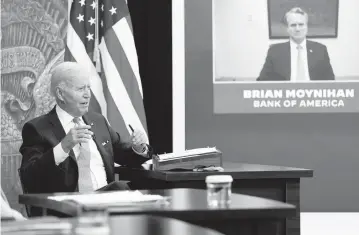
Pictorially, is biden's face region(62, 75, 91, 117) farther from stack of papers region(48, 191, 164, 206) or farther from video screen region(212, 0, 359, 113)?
video screen region(212, 0, 359, 113)

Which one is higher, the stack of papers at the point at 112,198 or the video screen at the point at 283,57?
the video screen at the point at 283,57

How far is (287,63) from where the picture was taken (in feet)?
25.0

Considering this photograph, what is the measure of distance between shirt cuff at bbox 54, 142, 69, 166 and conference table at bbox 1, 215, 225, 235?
1.80m

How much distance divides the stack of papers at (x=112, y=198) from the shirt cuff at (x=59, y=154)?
2.93ft

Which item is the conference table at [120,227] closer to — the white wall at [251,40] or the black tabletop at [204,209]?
the black tabletop at [204,209]

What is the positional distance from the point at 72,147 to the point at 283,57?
12.0ft

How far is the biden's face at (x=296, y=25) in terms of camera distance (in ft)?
25.0

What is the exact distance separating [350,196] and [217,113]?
145 centimetres

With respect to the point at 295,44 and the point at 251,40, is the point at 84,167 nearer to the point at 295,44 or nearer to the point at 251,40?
the point at 251,40

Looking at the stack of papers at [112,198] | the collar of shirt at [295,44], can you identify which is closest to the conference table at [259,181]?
the stack of papers at [112,198]

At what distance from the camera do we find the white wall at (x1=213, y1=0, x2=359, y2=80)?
7.54m

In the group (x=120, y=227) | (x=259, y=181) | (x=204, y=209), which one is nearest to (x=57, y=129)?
(x=259, y=181)

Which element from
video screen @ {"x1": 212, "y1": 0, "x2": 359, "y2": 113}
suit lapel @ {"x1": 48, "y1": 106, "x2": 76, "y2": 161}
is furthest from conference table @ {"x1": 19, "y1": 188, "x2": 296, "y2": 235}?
video screen @ {"x1": 212, "y1": 0, "x2": 359, "y2": 113}

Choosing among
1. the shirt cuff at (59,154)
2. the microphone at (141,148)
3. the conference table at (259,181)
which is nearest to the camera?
the shirt cuff at (59,154)
